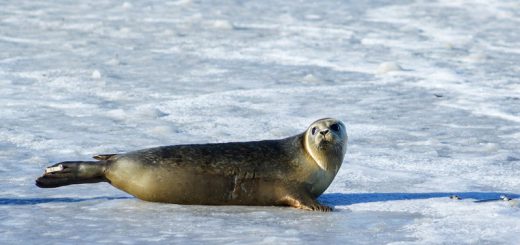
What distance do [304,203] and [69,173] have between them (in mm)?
995

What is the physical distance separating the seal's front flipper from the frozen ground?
0.35 ft

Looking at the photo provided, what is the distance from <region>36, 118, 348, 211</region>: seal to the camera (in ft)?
16.0

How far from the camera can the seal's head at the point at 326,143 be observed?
5.05m

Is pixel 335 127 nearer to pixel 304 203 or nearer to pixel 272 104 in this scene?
pixel 304 203

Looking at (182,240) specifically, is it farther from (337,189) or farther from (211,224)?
(337,189)

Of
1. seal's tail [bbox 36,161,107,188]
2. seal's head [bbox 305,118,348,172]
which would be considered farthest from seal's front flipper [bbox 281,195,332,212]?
seal's tail [bbox 36,161,107,188]

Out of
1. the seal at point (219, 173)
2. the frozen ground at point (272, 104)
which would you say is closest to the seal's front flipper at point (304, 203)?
the seal at point (219, 173)

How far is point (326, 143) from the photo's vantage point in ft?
16.6

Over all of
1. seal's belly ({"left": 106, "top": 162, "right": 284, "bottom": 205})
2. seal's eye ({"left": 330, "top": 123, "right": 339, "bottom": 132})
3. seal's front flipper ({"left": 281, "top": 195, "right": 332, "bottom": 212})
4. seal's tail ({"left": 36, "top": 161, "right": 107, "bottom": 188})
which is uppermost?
seal's eye ({"left": 330, "top": 123, "right": 339, "bottom": 132})

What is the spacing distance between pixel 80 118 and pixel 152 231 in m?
3.22

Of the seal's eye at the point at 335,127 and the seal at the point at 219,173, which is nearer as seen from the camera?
the seal at the point at 219,173

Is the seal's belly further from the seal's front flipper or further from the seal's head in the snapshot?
the seal's head

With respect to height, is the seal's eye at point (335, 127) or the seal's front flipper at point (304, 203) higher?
the seal's eye at point (335, 127)

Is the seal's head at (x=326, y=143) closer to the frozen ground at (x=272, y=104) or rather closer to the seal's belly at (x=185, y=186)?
the frozen ground at (x=272, y=104)
